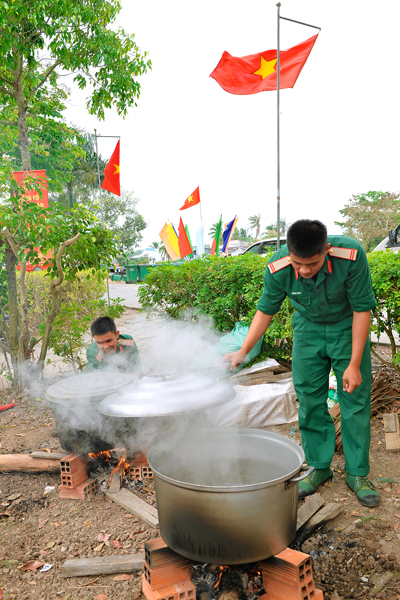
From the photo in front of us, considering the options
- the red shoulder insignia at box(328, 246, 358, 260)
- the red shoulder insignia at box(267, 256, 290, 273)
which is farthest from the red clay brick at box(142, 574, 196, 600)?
the red shoulder insignia at box(328, 246, 358, 260)

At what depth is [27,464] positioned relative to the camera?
324 cm

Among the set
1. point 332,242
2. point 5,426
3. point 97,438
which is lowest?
point 5,426

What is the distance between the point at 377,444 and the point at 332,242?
207 cm

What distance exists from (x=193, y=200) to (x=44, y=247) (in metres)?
11.2

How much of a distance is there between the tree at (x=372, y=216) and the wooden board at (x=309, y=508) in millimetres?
30200

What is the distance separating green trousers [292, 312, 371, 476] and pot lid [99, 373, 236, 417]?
83 cm

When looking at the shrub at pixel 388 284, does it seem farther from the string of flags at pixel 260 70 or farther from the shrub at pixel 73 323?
the string of flags at pixel 260 70

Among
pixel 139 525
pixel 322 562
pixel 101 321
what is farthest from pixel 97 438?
pixel 322 562

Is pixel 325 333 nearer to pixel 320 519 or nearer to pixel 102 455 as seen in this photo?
pixel 320 519

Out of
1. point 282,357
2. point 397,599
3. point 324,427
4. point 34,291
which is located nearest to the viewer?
point 397,599

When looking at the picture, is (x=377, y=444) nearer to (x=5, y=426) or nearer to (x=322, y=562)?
(x=322, y=562)

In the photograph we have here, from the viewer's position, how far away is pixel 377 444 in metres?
3.47

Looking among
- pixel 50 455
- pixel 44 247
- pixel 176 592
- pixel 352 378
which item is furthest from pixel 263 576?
pixel 44 247

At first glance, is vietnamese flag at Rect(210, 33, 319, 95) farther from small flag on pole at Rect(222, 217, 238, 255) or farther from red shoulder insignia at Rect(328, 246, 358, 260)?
small flag on pole at Rect(222, 217, 238, 255)
